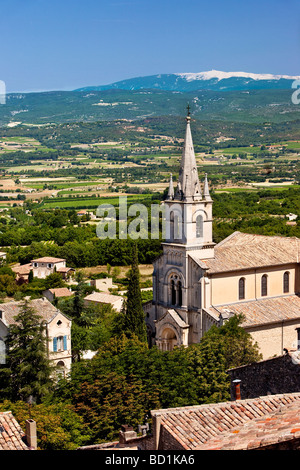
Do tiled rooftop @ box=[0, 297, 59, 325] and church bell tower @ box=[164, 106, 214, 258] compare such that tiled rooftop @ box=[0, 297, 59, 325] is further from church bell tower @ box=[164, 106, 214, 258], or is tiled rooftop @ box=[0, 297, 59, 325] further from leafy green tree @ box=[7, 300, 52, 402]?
church bell tower @ box=[164, 106, 214, 258]

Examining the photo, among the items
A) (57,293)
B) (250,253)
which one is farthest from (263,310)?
(57,293)

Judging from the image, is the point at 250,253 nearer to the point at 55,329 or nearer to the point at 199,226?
the point at 199,226

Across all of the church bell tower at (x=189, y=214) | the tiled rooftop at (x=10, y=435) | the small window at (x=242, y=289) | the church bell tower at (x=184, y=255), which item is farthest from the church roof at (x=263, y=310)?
the tiled rooftop at (x=10, y=435)

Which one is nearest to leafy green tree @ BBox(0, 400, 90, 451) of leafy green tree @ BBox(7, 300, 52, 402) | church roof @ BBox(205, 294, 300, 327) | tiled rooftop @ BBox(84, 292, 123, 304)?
leafy green tree @ BBox(7, 300, 52, 402)

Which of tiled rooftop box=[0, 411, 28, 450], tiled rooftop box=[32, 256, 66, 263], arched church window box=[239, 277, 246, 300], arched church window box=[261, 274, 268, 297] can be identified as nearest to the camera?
tiled rooftop box=[0, 411, 28, 450]

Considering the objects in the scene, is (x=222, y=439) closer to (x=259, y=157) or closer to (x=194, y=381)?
(x=194, y=381)
